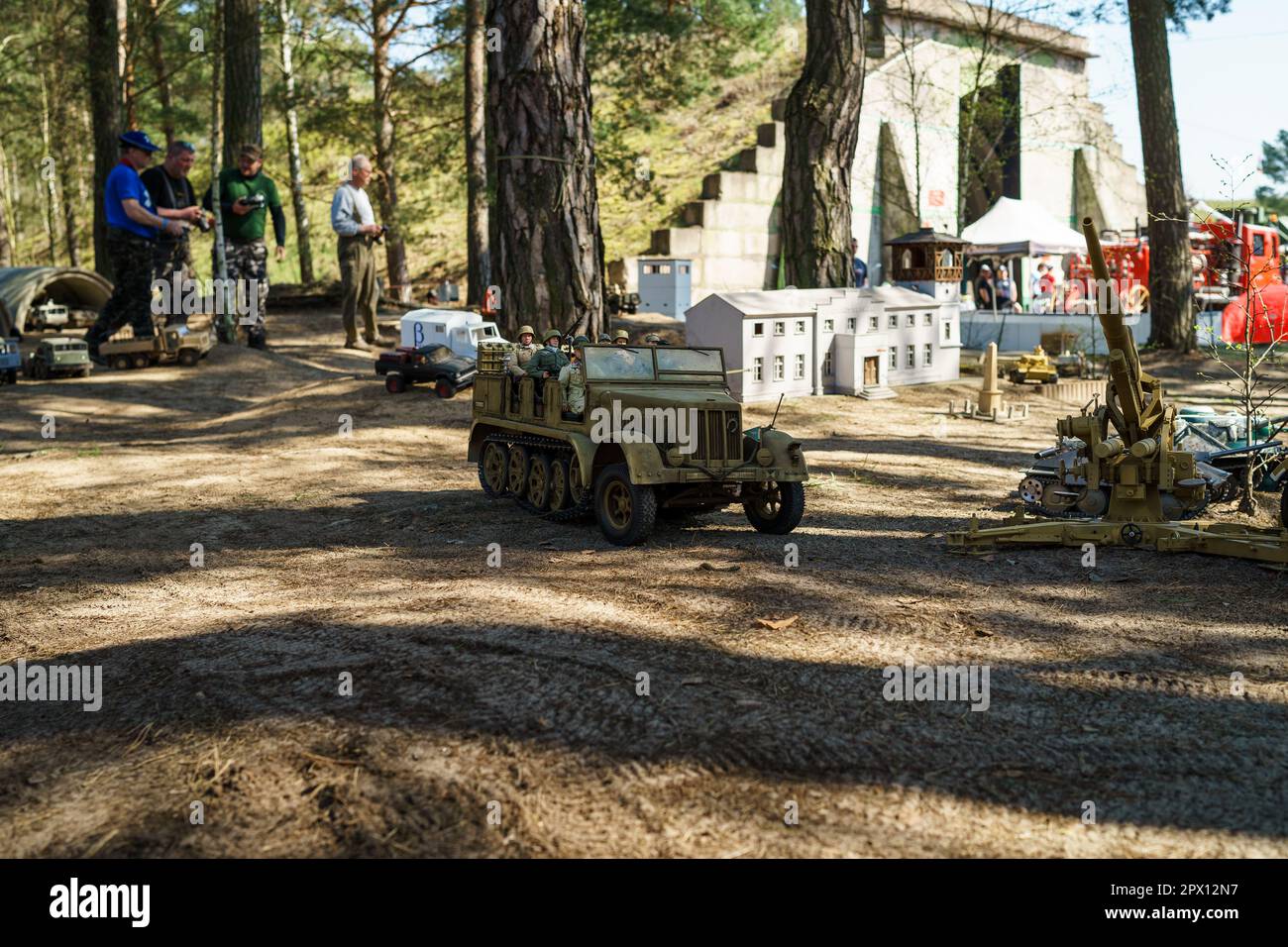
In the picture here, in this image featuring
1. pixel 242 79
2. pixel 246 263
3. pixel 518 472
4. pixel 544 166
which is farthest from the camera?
pixel 242 79

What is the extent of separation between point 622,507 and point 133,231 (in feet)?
34.2

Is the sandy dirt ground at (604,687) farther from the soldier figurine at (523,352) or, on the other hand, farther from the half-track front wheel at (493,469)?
the soldier figurine at (523,352)

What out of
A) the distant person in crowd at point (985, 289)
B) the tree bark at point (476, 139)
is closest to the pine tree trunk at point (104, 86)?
the tree bark at point (476, 139)

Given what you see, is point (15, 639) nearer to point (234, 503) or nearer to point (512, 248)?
point (234, 503)

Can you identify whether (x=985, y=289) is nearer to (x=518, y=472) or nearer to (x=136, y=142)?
(x=136, y=142)

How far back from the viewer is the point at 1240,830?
4727 millimetres

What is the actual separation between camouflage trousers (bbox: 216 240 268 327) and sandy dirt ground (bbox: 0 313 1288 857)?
7.27m

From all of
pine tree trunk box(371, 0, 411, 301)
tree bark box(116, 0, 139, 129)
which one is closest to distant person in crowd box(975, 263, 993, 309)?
pine tree trunk box(371, 0, 411, 301)

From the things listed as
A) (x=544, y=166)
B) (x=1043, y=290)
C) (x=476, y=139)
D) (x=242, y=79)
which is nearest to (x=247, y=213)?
(x=242, y=79)

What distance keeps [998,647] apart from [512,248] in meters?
9.31

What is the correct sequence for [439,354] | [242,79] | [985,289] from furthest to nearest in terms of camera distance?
[985,289], [242,79], [439,354]

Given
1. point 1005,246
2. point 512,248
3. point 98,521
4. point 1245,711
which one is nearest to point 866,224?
point 1005,246

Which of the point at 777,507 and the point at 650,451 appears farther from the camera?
the point at 777,507

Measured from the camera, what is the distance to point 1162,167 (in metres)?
24.5
